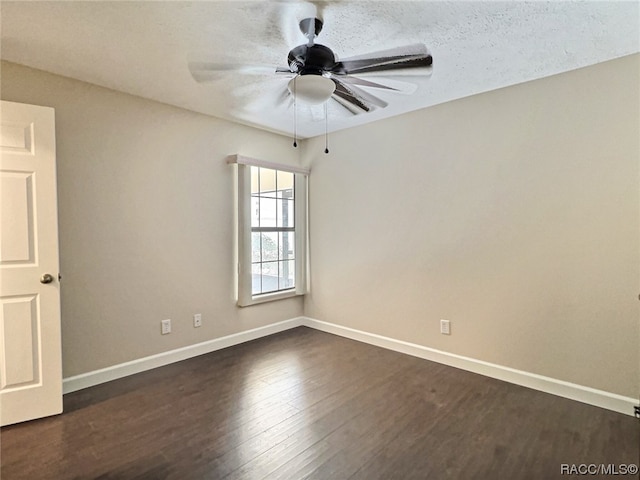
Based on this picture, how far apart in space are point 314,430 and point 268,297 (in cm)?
196

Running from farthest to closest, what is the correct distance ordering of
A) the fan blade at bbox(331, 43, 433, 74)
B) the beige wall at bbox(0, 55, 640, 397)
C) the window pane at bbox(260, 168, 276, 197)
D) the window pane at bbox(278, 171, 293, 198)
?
the window pane at bbox(278, 171, 293, 198)
the window pane at bbox(260, 168, 276, 197)
the beige wall at bbox(0, 55, 640, 397)
the fan blade at bbox(331, 43, 433, 74)

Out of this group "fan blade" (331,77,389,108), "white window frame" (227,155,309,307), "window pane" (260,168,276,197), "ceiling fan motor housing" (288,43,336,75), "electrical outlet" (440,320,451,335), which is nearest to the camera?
"ceiling fan motor housing" (288,43,336,75)

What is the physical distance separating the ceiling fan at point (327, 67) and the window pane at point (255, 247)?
6.49ft

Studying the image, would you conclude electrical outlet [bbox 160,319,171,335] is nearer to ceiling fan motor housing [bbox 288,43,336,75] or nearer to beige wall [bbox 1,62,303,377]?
beige wall [bbox 1,62,303,377]

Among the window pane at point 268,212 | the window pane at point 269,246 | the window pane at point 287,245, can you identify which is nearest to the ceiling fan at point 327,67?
the window pane at point 268,212

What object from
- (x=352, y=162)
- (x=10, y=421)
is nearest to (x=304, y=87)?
(x=352, y=162)

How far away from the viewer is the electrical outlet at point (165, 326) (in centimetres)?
309

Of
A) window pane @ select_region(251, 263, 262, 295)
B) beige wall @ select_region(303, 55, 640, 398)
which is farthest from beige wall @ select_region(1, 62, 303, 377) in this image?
beige wall @ select_region(303, 55, 640, 398)

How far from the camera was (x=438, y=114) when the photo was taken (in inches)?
122

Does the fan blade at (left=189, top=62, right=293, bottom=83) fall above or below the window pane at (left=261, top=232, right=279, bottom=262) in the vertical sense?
above

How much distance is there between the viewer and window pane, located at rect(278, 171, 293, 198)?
13.4 feet

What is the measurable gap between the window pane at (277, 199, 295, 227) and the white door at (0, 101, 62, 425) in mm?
2243

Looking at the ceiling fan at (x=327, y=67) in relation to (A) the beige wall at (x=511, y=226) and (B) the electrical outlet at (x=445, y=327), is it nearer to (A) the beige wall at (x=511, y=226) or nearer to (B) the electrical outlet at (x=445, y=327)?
(A) the beige wall at (x=511, y=226)

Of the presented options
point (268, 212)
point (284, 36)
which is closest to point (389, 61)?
point (284, 36)
